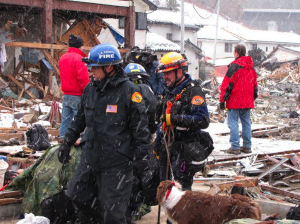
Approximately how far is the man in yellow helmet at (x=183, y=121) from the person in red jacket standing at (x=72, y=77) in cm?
308

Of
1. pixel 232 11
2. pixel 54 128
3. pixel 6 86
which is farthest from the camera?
pixel 232 11

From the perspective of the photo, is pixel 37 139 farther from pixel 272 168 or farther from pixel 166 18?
pixel 166 18

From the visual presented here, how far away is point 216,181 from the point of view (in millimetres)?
6957

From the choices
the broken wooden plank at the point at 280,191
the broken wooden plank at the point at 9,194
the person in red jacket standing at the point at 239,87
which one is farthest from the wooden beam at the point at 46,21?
the broken wooden plank at the point at 280,191

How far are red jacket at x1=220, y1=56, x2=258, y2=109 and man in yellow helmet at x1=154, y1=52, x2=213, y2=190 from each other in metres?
3.78

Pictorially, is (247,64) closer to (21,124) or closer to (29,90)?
(21,124)

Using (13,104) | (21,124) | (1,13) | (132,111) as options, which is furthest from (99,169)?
(1,13)

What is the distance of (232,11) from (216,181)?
274 feet

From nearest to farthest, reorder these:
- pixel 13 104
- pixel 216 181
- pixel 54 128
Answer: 1. pixel 216 181
2. pixel 54 128
3. pixel 13 104

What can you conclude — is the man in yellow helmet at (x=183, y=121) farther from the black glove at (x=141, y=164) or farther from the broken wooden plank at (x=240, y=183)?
the broken wooden plank at (x=240, y=183)

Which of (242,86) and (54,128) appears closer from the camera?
(242,86)

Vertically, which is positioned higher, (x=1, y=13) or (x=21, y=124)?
(x=1, y=13)

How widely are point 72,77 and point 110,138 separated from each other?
378 cm

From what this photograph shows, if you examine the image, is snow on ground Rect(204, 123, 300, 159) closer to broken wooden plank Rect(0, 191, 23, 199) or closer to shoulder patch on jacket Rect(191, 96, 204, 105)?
shoulder patch on jacket Rect(191, 96, 204, 105)
